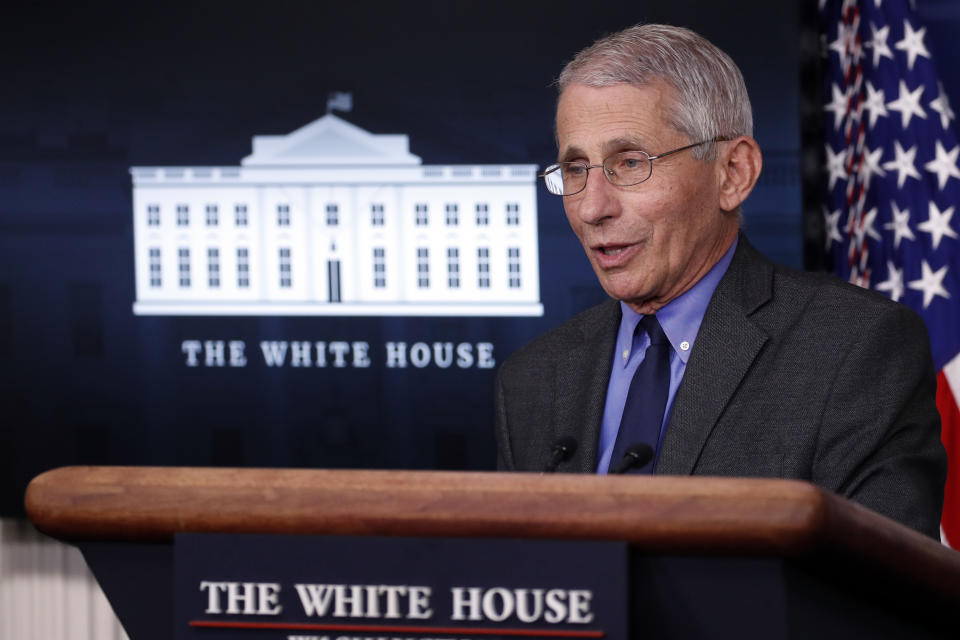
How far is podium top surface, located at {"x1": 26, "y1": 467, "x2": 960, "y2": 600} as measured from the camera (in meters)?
0.65

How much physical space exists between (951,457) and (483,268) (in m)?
1.52

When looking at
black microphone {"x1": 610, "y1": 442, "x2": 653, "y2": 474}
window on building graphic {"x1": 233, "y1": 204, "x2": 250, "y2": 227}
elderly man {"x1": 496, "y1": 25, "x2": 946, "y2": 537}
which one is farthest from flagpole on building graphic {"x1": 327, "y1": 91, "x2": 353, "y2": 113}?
black microphone {"x1": 610, "y1": 442, "x2": 653, "y2": 474}

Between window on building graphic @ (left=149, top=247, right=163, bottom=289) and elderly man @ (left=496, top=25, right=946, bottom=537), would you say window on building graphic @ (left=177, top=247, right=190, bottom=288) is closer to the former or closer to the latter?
window on building graphic @ (left=149, top=247, right=163, bottom=289)

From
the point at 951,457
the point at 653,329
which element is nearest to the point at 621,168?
the point at 653,329

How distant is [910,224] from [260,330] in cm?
210

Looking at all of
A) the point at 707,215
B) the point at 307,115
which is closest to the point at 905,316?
the point at 707,215

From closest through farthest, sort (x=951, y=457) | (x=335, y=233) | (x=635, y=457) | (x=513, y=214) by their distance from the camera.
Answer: (x=635, y=457) < (x=951, y=457) < (x=513, y=214) < (x=335, y=233)

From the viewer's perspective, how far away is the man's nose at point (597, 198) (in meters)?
1.57

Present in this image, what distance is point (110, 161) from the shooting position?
341cm

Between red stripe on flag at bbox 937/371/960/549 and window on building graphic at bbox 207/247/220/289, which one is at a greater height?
window on building graphic at bbox 207/247/220/289

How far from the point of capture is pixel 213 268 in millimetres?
3400

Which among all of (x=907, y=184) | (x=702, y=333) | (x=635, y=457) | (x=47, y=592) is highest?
(x=907, y=184)

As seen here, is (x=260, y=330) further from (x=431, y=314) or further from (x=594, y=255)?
(x=594, y=255)

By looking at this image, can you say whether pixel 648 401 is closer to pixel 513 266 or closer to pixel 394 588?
pixel 394 588
